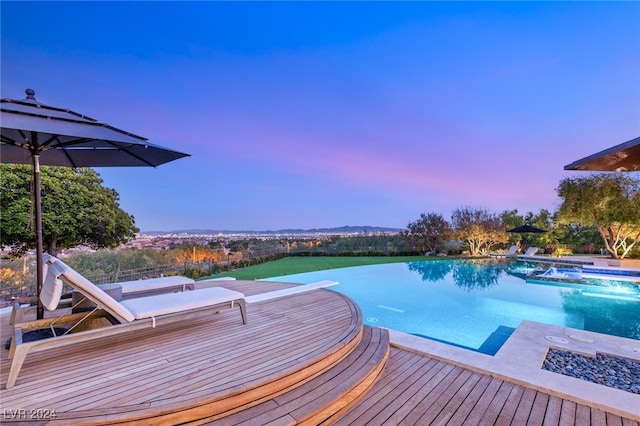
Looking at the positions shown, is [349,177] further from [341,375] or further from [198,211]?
[341,375]

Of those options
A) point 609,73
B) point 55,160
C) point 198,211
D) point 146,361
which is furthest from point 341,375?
point 198,211

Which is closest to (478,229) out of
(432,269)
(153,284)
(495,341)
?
(432,269)

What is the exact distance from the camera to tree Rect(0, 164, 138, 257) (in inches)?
251

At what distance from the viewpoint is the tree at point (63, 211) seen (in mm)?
6371

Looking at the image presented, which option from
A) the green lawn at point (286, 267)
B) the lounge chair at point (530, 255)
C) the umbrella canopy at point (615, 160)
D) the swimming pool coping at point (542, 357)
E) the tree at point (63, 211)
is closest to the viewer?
the swimming pool coping at point (542, 357)

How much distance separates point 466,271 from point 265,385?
12.8 meters

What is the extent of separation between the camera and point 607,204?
12992 mm

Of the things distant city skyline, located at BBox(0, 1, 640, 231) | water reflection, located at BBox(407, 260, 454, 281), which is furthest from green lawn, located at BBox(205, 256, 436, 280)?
distant city skyline, located at BBox(0, 1, 640, 231)

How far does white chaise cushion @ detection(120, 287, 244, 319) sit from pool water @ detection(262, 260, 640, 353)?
11.6ft

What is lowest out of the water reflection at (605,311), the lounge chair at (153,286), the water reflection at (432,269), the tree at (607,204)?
the water reflection at (605,311)

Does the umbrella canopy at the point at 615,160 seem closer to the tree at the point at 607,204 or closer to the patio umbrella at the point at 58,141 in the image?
the patio umbrella at the point at 58,141

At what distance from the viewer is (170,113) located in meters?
11.8

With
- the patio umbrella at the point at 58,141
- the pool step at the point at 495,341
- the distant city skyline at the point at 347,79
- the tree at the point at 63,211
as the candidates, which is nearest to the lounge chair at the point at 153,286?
the patio umbrella at the point at 58,141

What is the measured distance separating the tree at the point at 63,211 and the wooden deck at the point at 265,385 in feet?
14.2
